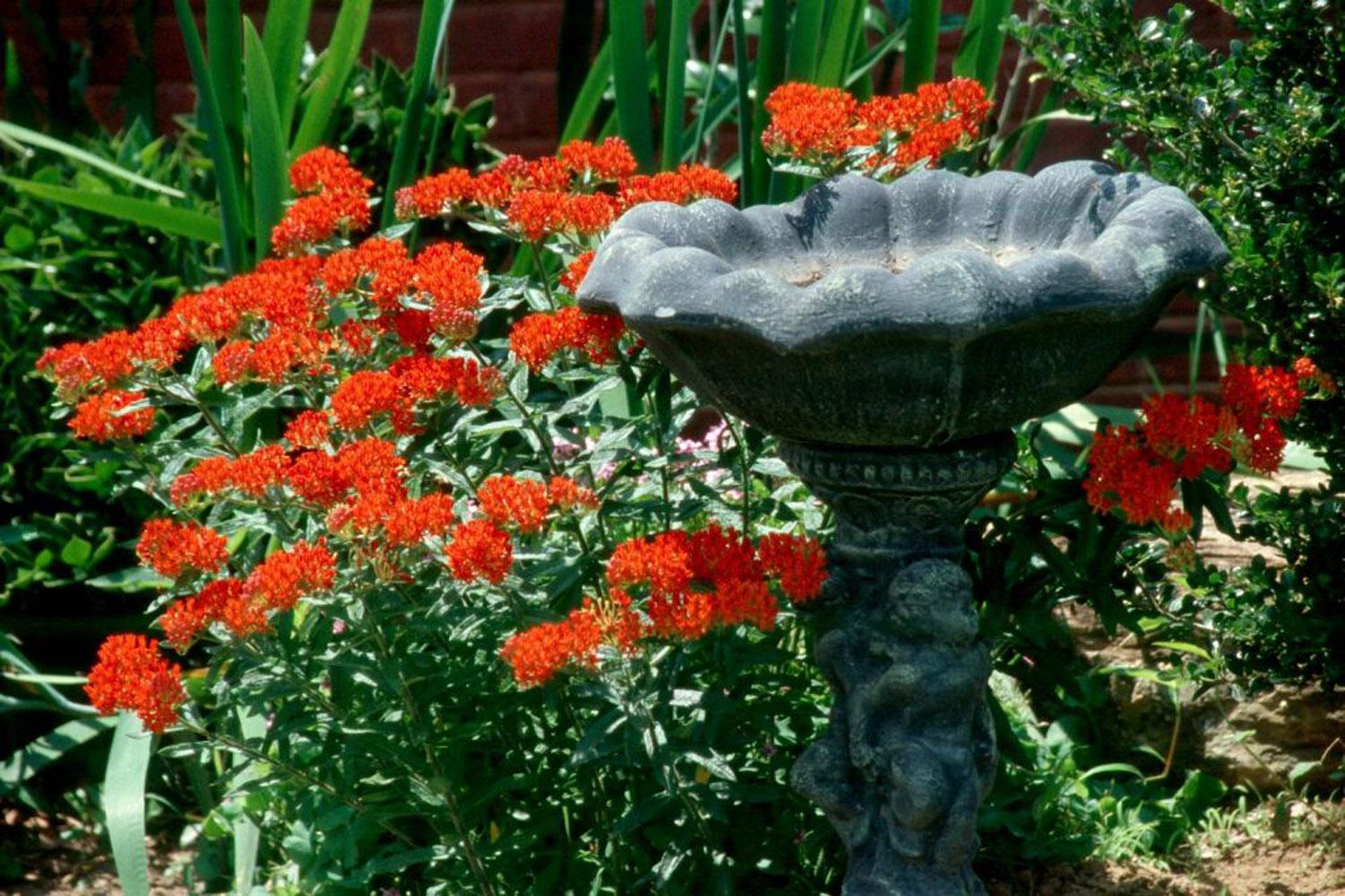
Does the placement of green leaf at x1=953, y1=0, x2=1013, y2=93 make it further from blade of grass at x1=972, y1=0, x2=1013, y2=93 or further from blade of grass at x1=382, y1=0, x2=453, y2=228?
blade of grass at x1=382, y1=0, x2=453, y2=228

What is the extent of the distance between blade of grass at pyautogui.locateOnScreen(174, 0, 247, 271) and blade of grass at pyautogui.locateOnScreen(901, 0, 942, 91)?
1422mm

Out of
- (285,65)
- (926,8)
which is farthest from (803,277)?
(285,65)

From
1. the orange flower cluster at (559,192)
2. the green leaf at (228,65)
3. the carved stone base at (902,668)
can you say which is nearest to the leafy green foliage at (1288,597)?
the carved stone base at (902,668)

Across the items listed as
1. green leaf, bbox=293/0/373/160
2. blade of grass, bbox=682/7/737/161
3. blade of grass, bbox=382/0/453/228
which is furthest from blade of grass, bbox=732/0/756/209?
green leaf, bbox=293/0/373/160

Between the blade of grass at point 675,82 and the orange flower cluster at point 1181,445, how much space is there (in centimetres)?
126

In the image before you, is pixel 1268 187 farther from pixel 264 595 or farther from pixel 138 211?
pixel 138 211

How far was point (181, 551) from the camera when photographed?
2246 mm

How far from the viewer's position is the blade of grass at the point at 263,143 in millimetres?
3314

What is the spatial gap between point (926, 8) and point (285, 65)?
1.38 meters

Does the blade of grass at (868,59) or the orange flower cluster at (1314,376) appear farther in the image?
the blade of grass at (868,59)

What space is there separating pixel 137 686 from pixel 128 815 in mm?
859

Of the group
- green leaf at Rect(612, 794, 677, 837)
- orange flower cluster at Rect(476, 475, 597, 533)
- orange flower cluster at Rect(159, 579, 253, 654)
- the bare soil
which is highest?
orange flower cluster at Rect(476, 475, 597, 533)

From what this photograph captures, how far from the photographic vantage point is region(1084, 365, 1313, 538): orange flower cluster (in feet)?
7.56

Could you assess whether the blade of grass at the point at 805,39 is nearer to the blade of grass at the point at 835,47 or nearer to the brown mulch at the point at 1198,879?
the blade of grass at the point at 835,47
